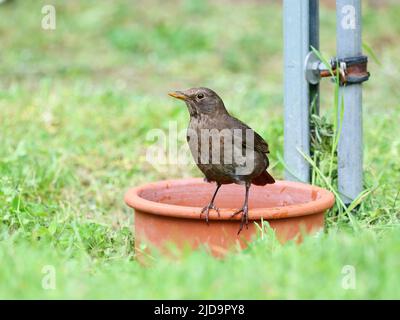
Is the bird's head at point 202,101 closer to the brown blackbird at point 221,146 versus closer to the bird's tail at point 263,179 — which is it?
the brown blackbird at point 221,146

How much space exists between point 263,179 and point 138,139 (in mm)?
2110

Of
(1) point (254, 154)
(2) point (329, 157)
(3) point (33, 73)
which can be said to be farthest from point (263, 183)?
(3) point (33, 73)

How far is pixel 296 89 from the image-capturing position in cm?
468

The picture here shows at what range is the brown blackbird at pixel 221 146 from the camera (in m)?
4.07

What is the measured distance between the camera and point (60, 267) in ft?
10.8

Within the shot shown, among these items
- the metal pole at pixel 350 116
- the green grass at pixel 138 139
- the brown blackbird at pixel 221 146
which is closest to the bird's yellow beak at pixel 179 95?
the brown blackbird at pixel 221 146

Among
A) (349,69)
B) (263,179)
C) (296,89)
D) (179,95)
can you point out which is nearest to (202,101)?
(179,95)

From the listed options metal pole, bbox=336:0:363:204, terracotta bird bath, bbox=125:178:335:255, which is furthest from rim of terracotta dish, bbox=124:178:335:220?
metal pole, bbox=336:0:363:204

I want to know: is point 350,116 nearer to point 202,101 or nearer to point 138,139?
point 202,101

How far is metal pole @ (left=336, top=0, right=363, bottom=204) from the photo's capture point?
454 cm

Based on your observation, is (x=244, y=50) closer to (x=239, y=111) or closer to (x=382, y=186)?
(x=239, y=111)

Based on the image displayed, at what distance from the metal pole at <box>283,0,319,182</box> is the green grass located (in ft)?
0.42

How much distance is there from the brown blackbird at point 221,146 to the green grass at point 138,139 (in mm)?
439

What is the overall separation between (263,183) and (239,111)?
2527 millimetres
